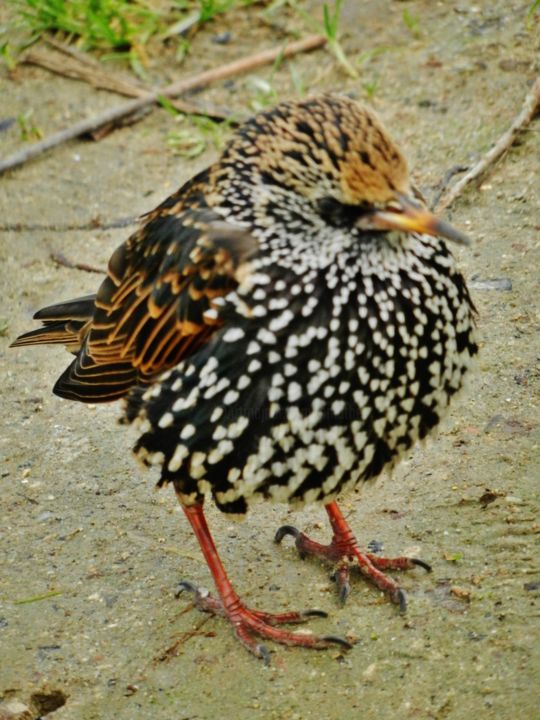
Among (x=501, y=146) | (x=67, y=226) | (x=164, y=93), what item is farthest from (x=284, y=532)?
(x=164, y=93)

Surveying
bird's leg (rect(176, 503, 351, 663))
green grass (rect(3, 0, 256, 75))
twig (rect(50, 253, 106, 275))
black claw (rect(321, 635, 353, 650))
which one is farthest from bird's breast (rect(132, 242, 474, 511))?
green grass (rect(3, 0, 256, 75))

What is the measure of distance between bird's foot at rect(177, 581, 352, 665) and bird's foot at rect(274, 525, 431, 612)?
0.18 m

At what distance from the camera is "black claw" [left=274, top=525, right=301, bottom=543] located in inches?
168

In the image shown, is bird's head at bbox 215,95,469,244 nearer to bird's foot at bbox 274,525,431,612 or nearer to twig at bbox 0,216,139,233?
bird's foot at bbox 274,525,431,612

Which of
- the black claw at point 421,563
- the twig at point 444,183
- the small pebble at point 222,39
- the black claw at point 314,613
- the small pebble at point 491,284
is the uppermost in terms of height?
the twig at point 444,183

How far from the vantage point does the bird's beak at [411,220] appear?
3.18m

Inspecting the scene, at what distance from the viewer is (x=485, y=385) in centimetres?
474

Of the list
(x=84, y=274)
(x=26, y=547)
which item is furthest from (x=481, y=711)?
(x=84, y=274)

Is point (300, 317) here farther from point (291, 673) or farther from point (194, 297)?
point (291, 673)

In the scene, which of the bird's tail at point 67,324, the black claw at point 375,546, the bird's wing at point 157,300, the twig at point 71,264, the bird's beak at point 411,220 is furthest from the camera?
the twig at point 71,264

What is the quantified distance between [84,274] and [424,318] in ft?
8.85

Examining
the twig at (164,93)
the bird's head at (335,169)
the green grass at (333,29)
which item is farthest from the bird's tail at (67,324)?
the green grass at (333,29)

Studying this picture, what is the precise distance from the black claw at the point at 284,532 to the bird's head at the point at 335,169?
129 centimetres

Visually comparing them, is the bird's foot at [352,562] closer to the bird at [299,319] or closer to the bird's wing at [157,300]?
the bird at [299,319]
